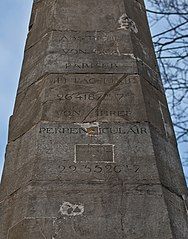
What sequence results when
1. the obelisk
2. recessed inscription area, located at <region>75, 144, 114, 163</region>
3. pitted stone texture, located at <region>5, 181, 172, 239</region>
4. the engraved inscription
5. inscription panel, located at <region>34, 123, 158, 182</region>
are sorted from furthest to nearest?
the engraved inscription < recessed inscription area, located at <region>75, 144, 114, 163</region> < inscription panel, located at <region>34, 123, 158, 182</region> < the obelisk < pitted stone texture, located at <region>5, 181, 172, 239</region>

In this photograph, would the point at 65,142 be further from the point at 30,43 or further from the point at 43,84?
the point at 30,43

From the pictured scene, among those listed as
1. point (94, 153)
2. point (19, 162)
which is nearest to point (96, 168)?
point (94, 153)

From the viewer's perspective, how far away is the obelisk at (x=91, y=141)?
3805 millimetres

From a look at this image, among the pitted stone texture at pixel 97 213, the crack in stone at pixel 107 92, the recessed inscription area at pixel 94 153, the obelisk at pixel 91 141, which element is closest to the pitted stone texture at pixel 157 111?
the obelisk at pixel 91 141

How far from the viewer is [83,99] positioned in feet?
15.8

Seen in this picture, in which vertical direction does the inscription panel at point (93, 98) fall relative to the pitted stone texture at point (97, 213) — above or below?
above

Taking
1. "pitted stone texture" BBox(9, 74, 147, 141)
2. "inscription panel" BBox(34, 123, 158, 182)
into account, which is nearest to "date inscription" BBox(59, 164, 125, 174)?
"inscription panel" BBox(34, 123, 158, 182)

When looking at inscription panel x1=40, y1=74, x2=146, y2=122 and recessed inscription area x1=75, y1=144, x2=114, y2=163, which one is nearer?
recessed inscription area x1=75, y1=144, x2=114, y2=163

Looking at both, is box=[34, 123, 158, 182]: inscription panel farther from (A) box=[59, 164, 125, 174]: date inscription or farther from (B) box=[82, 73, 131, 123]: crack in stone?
(B) box=[82, 73, 131, 123]: crack in stone

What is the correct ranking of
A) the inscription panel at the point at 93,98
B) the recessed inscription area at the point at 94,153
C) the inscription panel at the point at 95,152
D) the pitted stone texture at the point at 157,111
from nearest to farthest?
the inscription panel at the point at 95,152 < the recessed inscription area at the point at 94,153 < the inscription panel at the point at 93,98 < the pitted stone texture at the point at 157,111

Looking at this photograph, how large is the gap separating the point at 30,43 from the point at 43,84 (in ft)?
4.02

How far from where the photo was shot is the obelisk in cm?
380

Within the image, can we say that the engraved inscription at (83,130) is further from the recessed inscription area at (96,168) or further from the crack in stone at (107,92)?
the recessed inscription area at (96,168)

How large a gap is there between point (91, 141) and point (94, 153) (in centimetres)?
14
